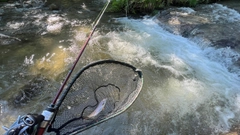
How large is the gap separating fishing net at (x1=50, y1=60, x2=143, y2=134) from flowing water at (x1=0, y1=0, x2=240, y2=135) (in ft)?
1.90

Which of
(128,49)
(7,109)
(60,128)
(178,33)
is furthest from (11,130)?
(178,33)

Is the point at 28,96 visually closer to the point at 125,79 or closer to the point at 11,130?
the point at 125,79

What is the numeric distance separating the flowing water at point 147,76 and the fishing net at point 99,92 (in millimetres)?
579

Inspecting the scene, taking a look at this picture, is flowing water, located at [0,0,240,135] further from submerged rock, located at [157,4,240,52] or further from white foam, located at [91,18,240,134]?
submerged rock, located at [157,4,240,52]

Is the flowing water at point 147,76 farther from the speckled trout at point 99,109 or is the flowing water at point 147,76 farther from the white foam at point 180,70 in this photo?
the speckled trout at point 99,109

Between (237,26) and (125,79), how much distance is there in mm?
4808

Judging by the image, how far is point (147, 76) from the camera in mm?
4570

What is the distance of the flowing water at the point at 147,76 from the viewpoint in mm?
3484

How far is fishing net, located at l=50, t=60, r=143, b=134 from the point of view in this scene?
252 cm

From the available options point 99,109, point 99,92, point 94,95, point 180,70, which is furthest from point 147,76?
point 99,109

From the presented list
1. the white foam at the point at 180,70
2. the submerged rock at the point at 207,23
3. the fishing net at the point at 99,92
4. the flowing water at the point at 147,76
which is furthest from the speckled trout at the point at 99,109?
the submerged rock at the point at 207,23

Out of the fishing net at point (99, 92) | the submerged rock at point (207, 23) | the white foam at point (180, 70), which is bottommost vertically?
the white foam at point (180, 70)

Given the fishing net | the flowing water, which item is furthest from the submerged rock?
the fishing net

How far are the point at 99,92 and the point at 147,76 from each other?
5.54 feet
